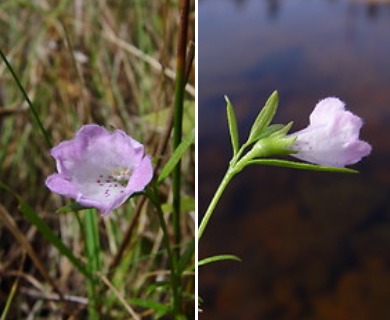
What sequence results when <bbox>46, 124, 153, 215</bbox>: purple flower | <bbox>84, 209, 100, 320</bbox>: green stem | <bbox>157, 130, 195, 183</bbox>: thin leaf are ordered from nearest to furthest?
<bbox>46, 124, 153, 215</bbox>: purple flower → <bbox>157, 130, 195, 183</bbox>: thin leaf → <bbox>84, 209, 100, 320</bbox>: green stem

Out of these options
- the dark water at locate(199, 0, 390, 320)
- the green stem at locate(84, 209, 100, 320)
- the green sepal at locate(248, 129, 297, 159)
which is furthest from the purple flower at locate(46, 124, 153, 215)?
the dark water at locate(199, 0, 390, 320)

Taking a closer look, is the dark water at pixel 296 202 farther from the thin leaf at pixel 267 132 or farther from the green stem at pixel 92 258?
the thin leaf at pixel 267 132

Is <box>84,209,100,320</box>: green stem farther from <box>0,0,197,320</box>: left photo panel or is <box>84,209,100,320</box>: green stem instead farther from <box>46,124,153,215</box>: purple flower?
<box>46,124,153,215</box>: purple flower

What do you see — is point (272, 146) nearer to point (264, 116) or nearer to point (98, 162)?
point (264, 116)

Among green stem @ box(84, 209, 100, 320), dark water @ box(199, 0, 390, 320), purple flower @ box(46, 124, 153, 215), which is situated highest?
purple flower @ box(46, 124, 153, 215)

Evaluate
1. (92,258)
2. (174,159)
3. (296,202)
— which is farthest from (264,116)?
(296,202)

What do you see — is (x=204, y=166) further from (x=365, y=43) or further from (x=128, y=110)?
(x=365, y=43)

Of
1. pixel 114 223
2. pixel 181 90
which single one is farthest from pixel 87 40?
pixel 181 90

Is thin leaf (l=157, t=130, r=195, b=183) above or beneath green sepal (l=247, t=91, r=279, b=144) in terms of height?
beneath
